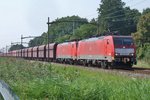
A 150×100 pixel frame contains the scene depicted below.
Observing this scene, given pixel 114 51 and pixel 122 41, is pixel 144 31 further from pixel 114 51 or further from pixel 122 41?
pixel 114 51

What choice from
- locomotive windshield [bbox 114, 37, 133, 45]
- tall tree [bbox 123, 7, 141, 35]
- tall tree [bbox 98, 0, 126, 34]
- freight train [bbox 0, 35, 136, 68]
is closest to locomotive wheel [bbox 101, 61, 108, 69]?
freight train [bbox 0, 35, 136, 68]

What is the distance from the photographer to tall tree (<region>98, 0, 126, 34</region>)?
117850 mm

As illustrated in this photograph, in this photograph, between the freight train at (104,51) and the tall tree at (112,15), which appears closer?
the freight train at (104,51)

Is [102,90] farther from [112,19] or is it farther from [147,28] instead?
[112,19]

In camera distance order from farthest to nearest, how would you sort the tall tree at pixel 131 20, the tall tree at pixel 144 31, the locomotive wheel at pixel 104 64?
the tall tree at pixel 131 20 < the tall tree at pixel 144 31 < the locomotive wheel at pixel 104 64

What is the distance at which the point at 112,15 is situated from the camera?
122812 millimetres

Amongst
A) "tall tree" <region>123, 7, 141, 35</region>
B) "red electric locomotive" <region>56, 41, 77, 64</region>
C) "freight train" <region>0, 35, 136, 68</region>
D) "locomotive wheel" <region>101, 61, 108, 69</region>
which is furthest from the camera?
"tall tree" <region>123, 7, 141, 35</region>

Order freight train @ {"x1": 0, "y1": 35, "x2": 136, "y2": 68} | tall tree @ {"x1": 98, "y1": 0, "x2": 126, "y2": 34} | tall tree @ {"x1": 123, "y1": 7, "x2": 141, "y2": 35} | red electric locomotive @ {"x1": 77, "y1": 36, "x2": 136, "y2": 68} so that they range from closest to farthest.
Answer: red electric locomotive @ {"x1": 77, "y1": 36, "x2": 136, "y2": 68} < freight train @ {"x1": 0, "y1": 35, "x2": 136, "y2": 68} < tall tree @ {"x1": 123, "y1": 7, "x2": 141, "y2": 35} < tall tree @ {"x1": 98, "y1": 0, "x2": 126, "y2": 34}

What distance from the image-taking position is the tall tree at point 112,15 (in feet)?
387

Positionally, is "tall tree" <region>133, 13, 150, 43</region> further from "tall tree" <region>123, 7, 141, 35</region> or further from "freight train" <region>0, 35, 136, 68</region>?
"tall tree" <region>123, 7, 141, 35</region>

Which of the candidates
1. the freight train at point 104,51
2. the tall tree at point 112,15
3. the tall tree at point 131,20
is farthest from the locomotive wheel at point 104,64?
the tall tree at point 131,20

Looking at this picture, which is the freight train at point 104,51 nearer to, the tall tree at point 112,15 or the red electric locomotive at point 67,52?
the red electric locomotive at point 67,52

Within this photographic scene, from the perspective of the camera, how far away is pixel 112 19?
396 ft

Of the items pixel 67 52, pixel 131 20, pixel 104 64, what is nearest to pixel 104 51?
pixel 104 64
